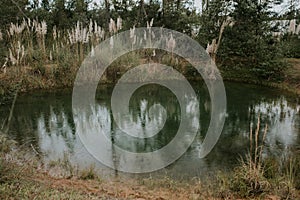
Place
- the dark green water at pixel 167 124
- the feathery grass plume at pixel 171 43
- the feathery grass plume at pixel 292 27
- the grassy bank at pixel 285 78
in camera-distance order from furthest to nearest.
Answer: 1. the feathery grass plume at pixel 292 27
2. the feathery grass plume at pixel 171 43
3. the grassy bank at pixel 285 78
4. the dark green water at pixel 167 124

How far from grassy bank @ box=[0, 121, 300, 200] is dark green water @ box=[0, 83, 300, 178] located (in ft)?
1.17

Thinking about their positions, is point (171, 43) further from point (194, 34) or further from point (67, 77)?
point (67, 77)

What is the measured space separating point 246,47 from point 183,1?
4.57 metres

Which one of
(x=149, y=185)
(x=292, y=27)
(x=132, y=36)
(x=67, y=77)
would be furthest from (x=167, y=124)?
(x=292, y=27)

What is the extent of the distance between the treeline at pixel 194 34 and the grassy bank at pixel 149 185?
207 inches

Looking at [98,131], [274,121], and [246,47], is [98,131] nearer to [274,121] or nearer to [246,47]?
[274,121]

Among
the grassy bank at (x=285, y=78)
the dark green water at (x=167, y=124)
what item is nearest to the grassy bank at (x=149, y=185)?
the dark green water at (x=167, y=124)

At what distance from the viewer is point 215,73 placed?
9.96 metres

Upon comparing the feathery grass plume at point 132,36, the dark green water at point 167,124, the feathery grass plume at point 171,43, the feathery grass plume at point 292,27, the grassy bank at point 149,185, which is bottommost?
the dark green water at point 167,124

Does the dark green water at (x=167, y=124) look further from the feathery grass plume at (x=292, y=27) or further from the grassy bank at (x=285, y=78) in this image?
the feathery grass plume at (x=292, y=27)

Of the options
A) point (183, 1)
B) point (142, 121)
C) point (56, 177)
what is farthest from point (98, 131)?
point (183, 1)

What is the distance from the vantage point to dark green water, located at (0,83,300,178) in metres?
4.30

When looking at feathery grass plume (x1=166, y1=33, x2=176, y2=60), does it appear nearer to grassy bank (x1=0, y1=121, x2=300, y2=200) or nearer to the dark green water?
the dark green water

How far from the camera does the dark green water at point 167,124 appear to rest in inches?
169
